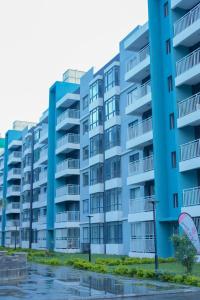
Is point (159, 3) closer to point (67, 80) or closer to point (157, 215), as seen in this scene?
point (157, 215)

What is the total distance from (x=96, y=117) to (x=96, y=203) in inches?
344

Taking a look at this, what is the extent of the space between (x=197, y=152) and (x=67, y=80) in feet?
117

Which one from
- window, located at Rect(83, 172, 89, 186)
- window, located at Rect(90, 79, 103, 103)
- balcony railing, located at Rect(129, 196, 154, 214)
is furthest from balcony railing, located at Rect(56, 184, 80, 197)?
balcony railing, located at Rect(129, 196, 154, 214)

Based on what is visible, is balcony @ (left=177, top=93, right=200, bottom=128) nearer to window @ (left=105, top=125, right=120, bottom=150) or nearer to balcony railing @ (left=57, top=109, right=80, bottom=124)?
window @ (left=105, top=125, right=120, bottom=150)

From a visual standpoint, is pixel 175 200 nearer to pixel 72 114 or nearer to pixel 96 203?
pixel 96 203

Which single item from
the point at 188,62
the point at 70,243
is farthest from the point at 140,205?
the point at 70,243

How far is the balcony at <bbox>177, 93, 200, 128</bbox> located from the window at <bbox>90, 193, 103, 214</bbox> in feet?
50.0

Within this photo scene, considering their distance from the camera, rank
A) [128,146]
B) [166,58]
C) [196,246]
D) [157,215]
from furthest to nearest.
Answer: [128,146]
[166,58]
[157,215]
[196,246]

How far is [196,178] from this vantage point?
29.7 m

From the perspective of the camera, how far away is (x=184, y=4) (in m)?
31.3

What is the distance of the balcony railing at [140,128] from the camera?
33884 millimetres

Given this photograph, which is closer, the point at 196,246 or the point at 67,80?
the point at 196,246

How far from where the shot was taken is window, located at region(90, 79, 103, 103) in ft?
145

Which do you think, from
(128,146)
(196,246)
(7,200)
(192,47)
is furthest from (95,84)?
(7,200)
